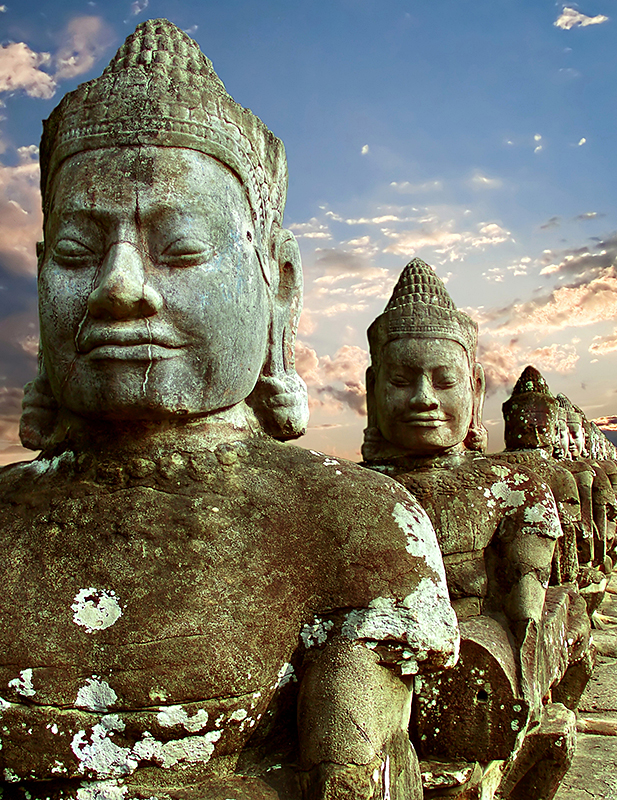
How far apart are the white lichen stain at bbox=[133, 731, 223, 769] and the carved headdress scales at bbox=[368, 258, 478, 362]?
306cm

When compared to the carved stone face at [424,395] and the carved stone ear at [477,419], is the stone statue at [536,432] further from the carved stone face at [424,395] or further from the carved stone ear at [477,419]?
the carved stone face at [424,395]

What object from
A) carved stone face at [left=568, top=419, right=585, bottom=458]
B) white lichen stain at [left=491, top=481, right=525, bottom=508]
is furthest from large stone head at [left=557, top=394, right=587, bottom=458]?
white lichen stain at [left=491, top=481, right=525, bottom=508]

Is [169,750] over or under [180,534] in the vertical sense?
under

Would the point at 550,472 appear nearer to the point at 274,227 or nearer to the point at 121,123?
the point at 274,227

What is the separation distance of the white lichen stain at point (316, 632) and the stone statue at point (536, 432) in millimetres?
3898

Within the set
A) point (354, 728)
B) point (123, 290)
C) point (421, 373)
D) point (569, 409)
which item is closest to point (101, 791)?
point (354, 728)

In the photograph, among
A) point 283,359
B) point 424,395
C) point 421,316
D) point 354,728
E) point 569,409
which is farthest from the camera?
point 569,409

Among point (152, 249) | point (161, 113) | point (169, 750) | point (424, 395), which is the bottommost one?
point (169, 750)

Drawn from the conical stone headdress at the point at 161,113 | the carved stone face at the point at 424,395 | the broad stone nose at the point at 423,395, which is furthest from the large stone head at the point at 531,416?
the conical stone headdress at the point at 161,113

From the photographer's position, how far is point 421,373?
446 cm

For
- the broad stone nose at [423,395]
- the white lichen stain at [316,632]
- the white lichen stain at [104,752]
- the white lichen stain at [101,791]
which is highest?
the broad stone nose at [423,395]

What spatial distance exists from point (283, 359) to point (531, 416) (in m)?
5.17

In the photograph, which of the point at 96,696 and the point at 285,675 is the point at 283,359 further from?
the point at 96,696

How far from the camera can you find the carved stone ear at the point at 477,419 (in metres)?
4.94
